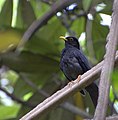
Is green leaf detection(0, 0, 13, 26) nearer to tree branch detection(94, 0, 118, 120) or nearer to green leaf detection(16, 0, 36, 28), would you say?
green leaf detection(16, 0, 36, 28)

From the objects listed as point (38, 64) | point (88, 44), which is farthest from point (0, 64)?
point (88, 44)

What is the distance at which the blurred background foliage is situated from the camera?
9.36 ft

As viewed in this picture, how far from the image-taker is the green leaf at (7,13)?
281 centimetres

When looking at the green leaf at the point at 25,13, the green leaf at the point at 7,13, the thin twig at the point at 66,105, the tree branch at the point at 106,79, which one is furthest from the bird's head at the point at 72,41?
the tree branch at the point at 106,79

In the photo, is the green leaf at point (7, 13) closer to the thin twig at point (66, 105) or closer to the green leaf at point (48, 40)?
the green leaf at point (48, 40)

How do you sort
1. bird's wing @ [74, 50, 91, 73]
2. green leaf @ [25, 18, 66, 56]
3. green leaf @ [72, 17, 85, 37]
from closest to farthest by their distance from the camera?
bird's wing @ [74, 50, 91, 73]
green leaf @ [25, 18, 66, 56]
green leaf @ [72, 17, 85, 37]

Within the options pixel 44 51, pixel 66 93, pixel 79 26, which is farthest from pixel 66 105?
pixel 66 93

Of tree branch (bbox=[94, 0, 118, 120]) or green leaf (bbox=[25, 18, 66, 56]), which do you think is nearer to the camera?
tree branch (bbox=[94, 0, 118, 120])

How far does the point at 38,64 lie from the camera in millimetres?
3156

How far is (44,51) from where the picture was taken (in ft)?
10.3

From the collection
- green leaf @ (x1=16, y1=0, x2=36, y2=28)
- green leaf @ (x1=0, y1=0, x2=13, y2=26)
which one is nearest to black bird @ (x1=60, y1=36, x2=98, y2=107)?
green leaf @ (x1=16, y1=0, x2=36, y2=28)

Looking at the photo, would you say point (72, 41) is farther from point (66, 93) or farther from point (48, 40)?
point (66, 93)

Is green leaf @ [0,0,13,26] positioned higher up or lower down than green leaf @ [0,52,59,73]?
higher up

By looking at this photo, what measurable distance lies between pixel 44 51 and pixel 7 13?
0.46 meters
